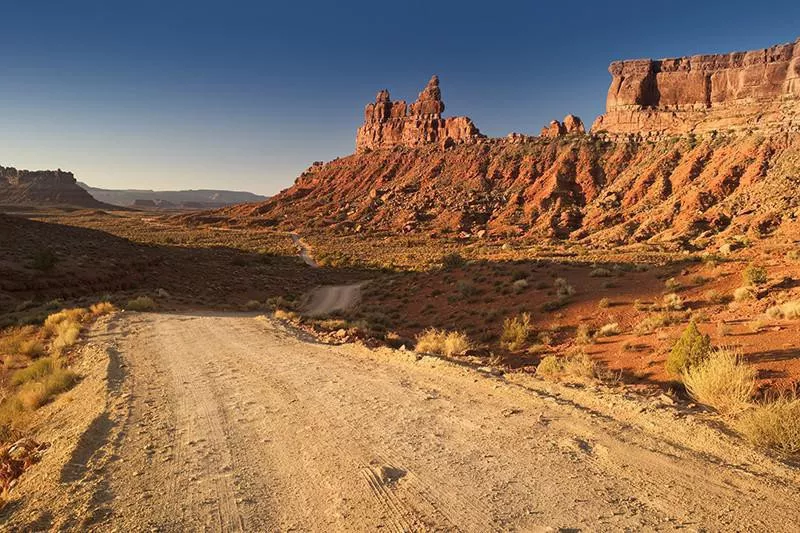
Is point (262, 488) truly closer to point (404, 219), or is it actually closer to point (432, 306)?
point (432, 306)

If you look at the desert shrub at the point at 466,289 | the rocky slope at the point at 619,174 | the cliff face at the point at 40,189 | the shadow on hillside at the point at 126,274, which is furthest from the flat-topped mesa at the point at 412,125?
the cliff face at the point at 40,189

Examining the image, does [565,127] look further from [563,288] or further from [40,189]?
[40,189]

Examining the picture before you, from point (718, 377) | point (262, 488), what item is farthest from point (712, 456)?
point (262, 488)

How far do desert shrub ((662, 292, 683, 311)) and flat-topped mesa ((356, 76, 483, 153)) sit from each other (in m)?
94.7

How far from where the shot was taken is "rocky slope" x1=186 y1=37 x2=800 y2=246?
168ft

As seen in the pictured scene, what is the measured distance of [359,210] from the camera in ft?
302

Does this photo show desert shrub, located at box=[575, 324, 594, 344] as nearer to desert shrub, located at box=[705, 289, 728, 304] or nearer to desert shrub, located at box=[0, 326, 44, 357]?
desert shrub, located at box=[705, 289, 728, 304]

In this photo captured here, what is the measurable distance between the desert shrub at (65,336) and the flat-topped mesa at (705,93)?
75.2 meters

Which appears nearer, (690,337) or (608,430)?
(608,430)

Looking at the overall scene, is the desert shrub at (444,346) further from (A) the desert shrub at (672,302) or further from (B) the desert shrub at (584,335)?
(A) the desert shrub at (672,302)

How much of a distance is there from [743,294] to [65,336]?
66.1 feet

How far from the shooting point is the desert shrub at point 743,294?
Result: 42.4 feet

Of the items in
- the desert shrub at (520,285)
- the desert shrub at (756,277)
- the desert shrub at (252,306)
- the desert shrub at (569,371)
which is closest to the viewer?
the desert shrub at (569,371)

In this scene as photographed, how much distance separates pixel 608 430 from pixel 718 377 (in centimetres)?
215
